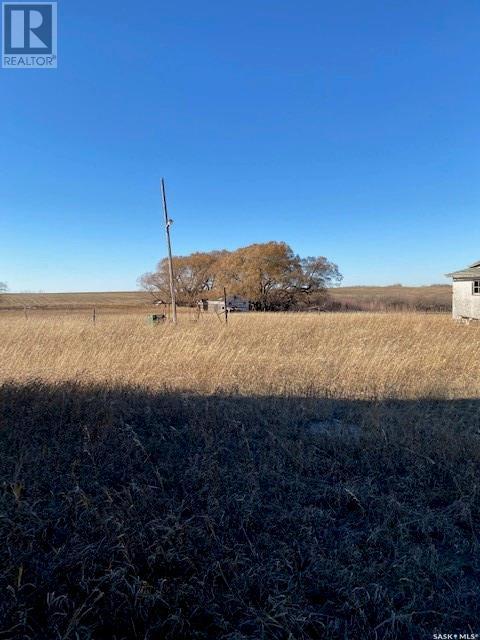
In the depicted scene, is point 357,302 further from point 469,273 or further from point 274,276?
point 469,273

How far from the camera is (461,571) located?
1.89 m

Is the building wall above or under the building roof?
under

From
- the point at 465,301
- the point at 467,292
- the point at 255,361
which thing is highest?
the point at 467,292

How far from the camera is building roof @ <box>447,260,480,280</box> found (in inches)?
794

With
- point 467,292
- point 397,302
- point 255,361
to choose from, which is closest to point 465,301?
point 467,292

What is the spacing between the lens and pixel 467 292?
67.7 feet

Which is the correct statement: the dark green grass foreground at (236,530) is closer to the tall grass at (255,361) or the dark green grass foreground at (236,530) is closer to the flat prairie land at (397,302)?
the tall grass at (255,361)

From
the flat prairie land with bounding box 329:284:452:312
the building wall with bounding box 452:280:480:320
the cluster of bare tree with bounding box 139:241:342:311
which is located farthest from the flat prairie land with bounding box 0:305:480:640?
the cluster of bare tree with bounding box 139:241:342:311

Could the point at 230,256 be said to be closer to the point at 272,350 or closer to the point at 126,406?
the point at 272,350

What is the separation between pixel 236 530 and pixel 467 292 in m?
22.4

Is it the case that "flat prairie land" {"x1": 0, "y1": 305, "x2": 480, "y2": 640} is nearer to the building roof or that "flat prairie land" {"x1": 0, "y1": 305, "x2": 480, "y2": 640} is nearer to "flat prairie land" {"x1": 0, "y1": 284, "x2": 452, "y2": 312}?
the building roof

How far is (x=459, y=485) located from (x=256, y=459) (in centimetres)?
144

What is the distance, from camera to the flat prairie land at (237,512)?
1622 mm

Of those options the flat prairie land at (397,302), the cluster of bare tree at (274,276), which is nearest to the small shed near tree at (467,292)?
the flat prairie land at (397,302)
